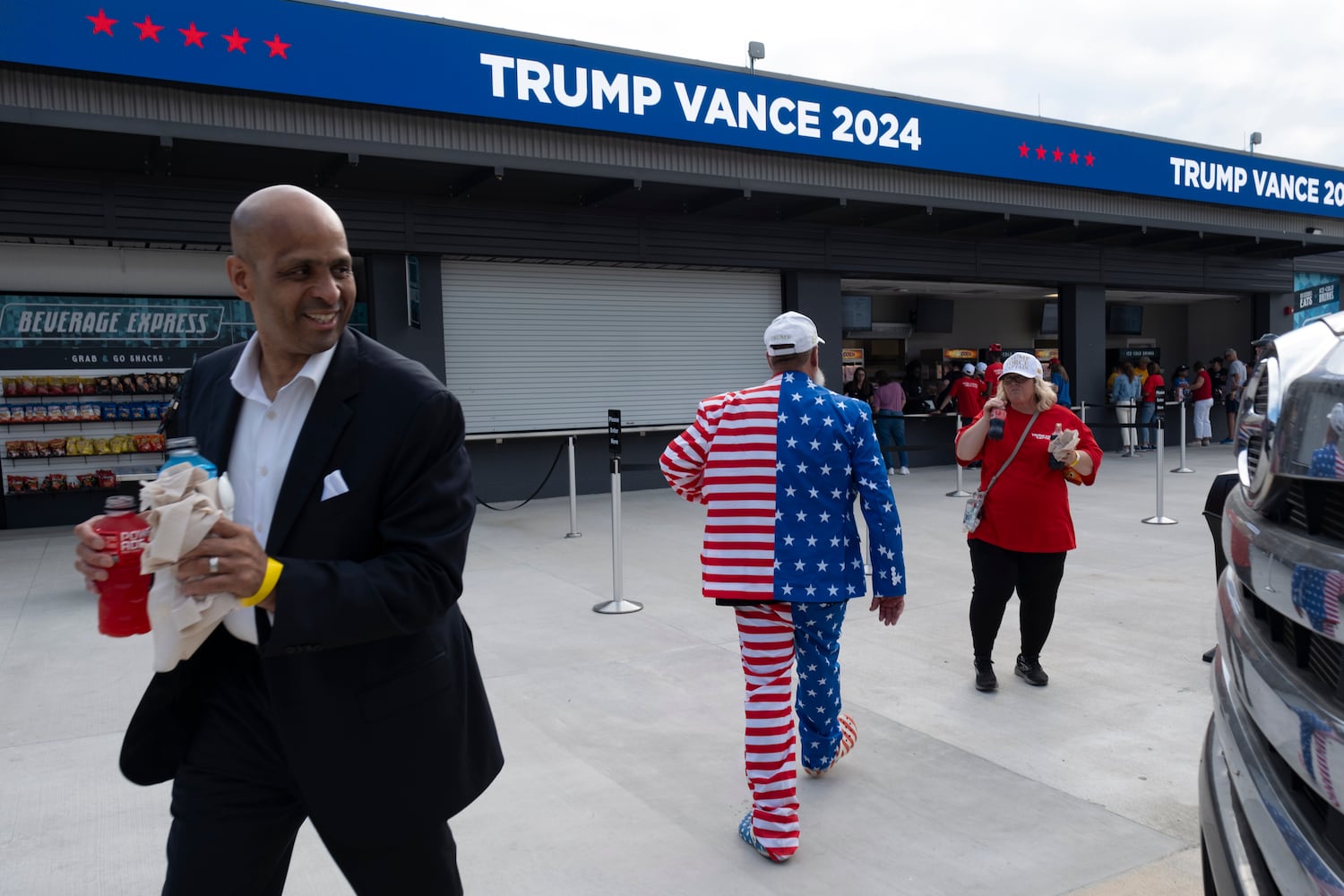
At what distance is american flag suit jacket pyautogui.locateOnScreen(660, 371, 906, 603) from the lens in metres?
3.48

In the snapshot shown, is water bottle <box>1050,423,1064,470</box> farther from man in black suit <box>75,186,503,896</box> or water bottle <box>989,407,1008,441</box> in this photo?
man in black suit <box>75,186,503,896</box>

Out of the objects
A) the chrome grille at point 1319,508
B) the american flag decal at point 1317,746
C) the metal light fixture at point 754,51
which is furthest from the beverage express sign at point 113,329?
the american flag decal at point 1317,746

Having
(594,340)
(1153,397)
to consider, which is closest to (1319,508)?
(594,340)

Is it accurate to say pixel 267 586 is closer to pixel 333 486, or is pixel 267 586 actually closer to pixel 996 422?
pixel 333 486

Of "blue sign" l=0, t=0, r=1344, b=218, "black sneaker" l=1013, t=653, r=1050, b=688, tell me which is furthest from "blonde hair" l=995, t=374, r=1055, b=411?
"blue sign" l=0, t=0, r=1344, b=218

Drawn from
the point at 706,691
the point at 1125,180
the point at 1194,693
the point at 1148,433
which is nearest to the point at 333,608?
the point at 706,691

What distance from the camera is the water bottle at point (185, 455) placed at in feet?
5.58

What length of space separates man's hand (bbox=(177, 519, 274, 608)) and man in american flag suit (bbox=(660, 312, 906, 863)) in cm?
207

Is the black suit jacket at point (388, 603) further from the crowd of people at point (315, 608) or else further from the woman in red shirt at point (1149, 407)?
the woman in red shirt at point (1149, 407)

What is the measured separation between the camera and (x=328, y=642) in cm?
171

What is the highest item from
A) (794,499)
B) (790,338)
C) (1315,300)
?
(1315,300)

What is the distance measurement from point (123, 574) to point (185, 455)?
9.5 inches

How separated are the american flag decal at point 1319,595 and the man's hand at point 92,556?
2.02 meters

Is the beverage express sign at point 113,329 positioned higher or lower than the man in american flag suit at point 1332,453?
higher
